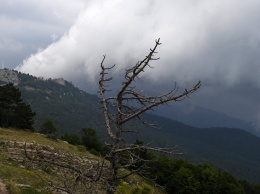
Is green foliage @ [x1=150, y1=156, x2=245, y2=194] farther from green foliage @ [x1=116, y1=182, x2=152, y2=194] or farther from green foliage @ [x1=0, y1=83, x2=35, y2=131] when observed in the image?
green foliage @ [x1=116, y1=182, x2=152, y2=194]

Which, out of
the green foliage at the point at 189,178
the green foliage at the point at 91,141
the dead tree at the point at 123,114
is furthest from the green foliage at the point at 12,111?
the dead tree at the point at 123,114

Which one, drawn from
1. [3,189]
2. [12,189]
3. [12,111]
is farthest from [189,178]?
[3,189]

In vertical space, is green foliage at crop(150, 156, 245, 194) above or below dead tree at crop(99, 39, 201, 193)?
below

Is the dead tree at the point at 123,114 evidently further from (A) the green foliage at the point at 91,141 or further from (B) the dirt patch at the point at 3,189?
(A) the green foliage at the point at 91,141

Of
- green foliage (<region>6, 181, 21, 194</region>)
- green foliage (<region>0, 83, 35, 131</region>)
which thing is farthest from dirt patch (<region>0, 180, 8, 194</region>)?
green foliage (<region>0, 83, 35, 131</region>)

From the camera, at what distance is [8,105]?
52562mm

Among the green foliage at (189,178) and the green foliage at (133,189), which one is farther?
the green foliage at (189,178)

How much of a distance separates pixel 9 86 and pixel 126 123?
166 ft

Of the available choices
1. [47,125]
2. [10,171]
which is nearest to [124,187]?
[10,171]

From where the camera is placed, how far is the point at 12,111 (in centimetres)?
5141

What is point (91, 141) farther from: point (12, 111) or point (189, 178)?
point (189, 178)

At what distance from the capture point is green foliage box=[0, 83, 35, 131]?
5028 cm

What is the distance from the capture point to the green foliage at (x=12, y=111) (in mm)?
50281

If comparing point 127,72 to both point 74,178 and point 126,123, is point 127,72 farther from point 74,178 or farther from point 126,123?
point 74,178
